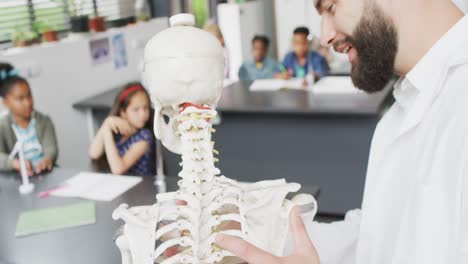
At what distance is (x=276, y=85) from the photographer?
3666 millimetres

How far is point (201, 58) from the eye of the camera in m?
1.04

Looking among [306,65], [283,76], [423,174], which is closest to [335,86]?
[283,76]

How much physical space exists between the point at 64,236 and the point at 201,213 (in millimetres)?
853

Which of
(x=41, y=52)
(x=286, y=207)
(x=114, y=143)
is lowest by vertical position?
(x=114, y=143)

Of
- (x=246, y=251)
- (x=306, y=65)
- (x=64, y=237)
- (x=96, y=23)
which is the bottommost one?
(x=64, y=237)

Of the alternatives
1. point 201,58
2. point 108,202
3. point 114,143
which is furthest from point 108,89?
point 201,58

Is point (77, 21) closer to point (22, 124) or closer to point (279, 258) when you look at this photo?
point (22, 124)

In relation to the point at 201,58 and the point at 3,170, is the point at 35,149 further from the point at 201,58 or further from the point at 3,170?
the point at 201,58

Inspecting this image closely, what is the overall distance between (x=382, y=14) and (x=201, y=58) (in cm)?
42

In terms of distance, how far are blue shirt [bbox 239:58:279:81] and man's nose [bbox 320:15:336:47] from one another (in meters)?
3.11

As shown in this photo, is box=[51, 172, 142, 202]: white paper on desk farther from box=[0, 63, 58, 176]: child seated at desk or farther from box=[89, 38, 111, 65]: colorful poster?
box=[89, 38, 111, 65]: colorful poster

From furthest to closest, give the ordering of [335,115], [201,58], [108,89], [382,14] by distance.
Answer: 1. [108,89]
2. [335,115]
3. [382,14]
4. [201,58]

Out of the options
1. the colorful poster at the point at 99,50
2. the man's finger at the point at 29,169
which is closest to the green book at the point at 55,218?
the man's finger at the point at 29,169

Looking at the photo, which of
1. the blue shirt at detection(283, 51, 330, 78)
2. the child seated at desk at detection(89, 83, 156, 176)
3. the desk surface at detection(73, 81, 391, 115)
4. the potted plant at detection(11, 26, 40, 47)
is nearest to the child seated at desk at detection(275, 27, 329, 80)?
the blue shirt at detection(283, 51, 330, 78)
